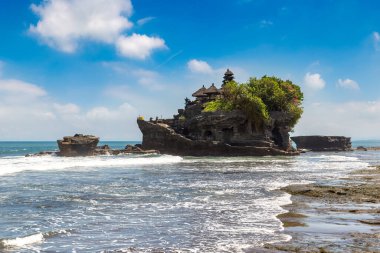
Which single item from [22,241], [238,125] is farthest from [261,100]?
[22,241]

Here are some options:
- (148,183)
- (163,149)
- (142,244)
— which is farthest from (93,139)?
(142,244)

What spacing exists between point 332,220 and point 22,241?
7.97 meters

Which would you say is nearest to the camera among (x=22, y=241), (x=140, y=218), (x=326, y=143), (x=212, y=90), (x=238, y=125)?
(x=22, y=241)

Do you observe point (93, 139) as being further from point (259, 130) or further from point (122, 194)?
point (122, 194)

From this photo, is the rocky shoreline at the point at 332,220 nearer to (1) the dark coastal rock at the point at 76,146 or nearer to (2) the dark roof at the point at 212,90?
(1) the dark coastal rock at the point at 76,146

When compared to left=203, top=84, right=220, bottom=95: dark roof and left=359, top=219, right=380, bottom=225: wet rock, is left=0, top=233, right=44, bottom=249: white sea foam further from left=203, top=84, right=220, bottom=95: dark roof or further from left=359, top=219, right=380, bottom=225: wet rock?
left=203, top=84, right=220, bottom=95: dark roof

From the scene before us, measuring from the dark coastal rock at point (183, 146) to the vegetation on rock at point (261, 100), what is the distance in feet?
17.0

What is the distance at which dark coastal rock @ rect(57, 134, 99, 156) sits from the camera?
60219 millimetres

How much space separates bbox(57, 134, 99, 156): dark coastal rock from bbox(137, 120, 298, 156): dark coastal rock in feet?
32.5

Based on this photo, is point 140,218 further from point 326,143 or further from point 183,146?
point 326,143

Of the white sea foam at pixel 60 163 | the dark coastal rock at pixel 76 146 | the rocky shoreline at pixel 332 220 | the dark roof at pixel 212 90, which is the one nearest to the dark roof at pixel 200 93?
the dark roof at pixel 212 90

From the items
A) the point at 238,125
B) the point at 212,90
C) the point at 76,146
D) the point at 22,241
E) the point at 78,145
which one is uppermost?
the point at 212,90

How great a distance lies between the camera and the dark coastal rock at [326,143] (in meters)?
99.1

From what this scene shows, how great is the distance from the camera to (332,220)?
1113 cm
